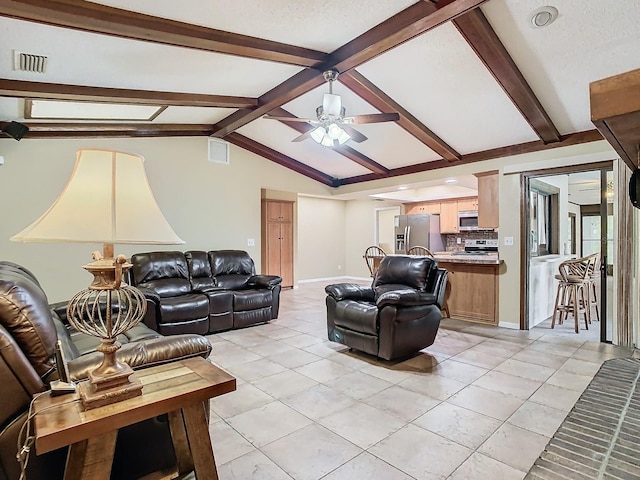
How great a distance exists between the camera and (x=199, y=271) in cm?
504

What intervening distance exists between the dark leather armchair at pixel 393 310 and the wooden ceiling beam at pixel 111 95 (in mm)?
2683

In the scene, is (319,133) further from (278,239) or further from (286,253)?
(286,253)

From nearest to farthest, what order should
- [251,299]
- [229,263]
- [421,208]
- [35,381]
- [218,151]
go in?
1. [35,381]
2. [251,299]
3. [229,263]
4. [218,151]
5. [421,208]

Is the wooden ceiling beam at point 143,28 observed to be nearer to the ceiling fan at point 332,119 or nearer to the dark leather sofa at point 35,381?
the ceiling fan at point 332,119

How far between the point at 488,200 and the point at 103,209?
5.11 m

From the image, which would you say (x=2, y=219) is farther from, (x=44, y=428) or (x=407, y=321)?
(x=407, y=321)

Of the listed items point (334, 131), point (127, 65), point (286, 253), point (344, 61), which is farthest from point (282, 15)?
point (286, 253)

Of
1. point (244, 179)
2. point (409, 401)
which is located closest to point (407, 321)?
point (409, 401)

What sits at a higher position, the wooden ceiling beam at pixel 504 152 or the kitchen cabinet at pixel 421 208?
the wooden ceiling beam at pixel 504 152

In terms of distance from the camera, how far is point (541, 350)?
149 inches

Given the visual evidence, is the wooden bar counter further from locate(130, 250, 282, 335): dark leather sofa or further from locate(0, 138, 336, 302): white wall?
locate(0, 138, 336, 302): white wall

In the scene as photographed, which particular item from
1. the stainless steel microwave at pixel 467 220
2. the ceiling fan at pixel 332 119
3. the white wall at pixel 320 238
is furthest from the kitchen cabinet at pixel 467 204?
the ceiling fan at pixel 332 119

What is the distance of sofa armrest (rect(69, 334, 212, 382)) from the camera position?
1513mm

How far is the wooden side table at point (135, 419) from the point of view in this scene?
108cm
